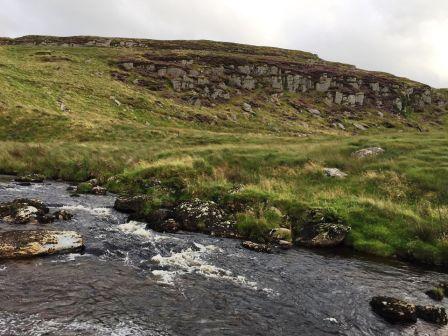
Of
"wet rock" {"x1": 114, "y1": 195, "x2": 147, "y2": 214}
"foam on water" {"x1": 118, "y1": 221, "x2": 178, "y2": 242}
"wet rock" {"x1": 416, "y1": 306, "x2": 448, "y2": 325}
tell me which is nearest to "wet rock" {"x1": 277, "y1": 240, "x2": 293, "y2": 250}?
"foam on water" {"x1": 118, "y1": 221, "x2": 178, "y2": 242}

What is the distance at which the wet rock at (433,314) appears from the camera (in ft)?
45.6

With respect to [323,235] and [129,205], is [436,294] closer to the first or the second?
[323,235]

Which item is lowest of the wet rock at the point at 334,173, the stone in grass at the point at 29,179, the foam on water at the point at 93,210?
the stone in grass at the point at 29,179

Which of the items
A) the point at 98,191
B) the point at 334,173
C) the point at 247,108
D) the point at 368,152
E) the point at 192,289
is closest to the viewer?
the point at 192,289

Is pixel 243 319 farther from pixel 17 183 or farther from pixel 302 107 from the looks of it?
pixel 302 107

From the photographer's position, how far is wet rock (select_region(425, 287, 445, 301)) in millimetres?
16000

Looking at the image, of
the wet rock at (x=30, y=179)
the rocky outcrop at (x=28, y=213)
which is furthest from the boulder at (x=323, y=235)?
the wet rock at (x=30, y=179)

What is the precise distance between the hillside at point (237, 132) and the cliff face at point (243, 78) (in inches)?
17.7

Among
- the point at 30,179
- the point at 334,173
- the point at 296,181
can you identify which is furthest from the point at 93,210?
the point at 334,173

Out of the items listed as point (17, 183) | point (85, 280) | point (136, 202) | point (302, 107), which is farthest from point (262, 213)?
point (302, 107)

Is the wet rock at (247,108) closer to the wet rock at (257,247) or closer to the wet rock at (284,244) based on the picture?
the wet rock at (284,244)

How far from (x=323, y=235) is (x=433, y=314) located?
848 cm

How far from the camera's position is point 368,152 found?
37.2 meters

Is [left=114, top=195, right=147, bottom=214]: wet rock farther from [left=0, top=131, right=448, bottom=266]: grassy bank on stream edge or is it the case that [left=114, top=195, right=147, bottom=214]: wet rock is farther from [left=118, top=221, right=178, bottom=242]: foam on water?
[left=118, top=221, right=178, bottom=242]: foam on water
